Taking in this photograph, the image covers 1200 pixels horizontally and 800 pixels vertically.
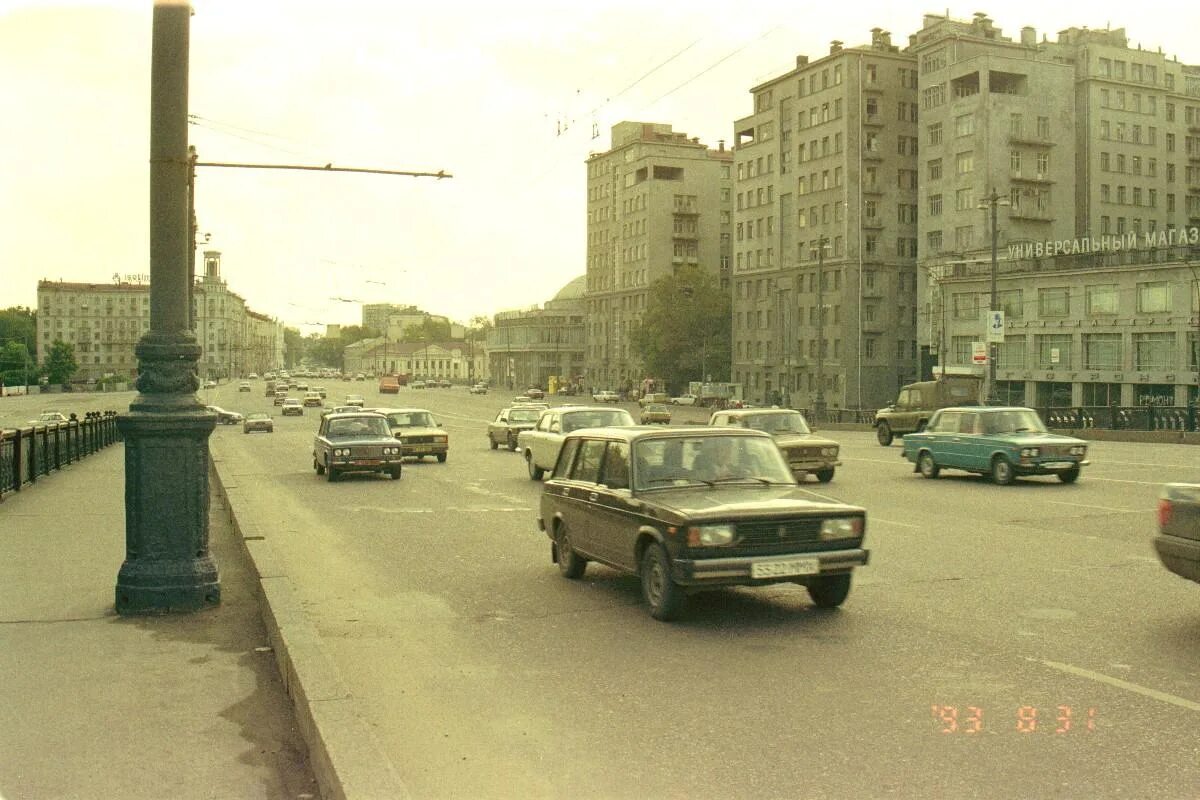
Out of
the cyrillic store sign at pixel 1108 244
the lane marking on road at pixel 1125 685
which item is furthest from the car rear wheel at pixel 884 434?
the cyrillic store sign at pixel 1108 244

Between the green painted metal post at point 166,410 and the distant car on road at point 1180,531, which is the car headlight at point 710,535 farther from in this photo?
the green painted metal post at point 166,410

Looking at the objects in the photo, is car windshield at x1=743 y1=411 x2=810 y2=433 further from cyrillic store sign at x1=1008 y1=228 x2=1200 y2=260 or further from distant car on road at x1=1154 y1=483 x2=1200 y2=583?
cyrillic store sign at x1=1008 y1=228 x2=1200 y2=260

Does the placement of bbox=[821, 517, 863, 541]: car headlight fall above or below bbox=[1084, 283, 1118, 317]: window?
below

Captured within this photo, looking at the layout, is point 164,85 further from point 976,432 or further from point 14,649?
point 976,432

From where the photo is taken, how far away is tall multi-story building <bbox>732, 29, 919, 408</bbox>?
313ft

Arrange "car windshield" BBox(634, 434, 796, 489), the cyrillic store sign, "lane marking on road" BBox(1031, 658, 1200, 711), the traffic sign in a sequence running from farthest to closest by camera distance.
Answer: the cyrillic store sign
the traffic sign
"car windshield" BBox(634, 434, 796, 489)
"lane marking on road" BBox(1031, 658, 1200, 711)

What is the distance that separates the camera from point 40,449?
941 inches

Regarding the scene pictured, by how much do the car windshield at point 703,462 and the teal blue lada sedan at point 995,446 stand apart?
42.9 ft

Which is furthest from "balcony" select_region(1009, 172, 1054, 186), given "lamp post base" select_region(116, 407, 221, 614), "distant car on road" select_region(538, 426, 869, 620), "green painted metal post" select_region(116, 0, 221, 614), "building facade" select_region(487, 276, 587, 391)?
"lamp post base" select_region(116, 407, 221, 614)

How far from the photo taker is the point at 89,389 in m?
131

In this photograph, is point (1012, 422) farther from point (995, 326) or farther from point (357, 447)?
point (995, 326)

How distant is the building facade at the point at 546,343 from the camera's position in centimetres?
15812

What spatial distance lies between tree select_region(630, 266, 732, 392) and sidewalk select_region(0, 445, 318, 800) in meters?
103

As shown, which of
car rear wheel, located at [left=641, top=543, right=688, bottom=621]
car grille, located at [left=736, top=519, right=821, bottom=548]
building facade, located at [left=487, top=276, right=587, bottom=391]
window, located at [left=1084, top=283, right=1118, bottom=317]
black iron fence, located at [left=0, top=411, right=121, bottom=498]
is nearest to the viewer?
car grille, located at [left=736, top=519, right=821, bottom=548]
